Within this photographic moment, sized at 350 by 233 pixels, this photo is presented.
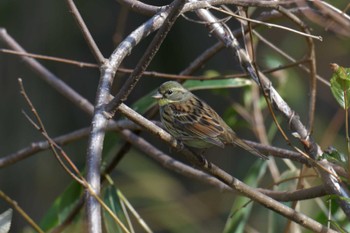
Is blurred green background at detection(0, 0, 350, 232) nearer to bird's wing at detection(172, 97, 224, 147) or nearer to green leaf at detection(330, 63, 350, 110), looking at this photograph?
bird's wing at detection(172, 97, 224, 147)

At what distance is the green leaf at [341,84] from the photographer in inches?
82.0

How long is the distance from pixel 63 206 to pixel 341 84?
159 cm

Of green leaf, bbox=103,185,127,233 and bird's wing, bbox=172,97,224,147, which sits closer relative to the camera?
bird's wing, bbox=172,97,224,147

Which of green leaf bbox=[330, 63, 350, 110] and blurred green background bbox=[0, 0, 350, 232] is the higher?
green leaf bbox=[330, 63, 350, 110]

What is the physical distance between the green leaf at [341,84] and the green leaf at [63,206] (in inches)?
58.6

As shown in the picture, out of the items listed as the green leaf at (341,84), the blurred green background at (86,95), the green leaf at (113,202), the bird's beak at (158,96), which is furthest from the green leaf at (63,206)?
the green leaf at (341,84)

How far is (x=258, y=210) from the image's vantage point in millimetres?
4949

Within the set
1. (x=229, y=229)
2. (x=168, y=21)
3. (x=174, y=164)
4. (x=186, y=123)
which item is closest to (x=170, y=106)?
(x=186, y=123)

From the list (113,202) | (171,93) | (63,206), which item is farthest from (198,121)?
(63,206)

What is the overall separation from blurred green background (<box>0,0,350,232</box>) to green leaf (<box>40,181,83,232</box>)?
3.92 ft

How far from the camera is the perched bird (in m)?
2.88

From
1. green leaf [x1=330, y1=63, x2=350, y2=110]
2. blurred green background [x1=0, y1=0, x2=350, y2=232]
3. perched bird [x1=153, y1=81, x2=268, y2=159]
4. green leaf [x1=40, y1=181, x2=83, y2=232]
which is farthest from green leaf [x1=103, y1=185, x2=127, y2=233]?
blurred green background [x1=0, y1=0, x2=350, y2=232]

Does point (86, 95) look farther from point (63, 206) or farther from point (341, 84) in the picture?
point (341, 84)

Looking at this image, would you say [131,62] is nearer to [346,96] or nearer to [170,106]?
[170,106]
